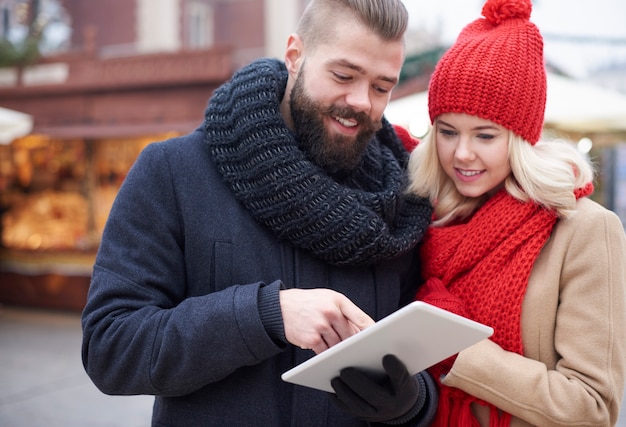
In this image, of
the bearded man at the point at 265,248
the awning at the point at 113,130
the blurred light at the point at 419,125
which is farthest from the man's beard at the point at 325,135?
the awning at the point at 113,130

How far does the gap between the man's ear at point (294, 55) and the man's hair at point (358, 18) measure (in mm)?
34

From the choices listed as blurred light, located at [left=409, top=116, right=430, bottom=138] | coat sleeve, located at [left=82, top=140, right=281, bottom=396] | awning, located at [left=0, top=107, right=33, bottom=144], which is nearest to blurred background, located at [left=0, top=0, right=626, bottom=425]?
awning, located at [left=0, top=107, right=33, bottom=144]

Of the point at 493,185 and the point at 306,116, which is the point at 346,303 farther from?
the point at 493,185

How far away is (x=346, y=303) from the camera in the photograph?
5.36 feet

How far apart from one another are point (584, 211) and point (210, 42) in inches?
418

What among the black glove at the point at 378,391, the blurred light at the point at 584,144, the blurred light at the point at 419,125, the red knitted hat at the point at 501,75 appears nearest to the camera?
the black glove at the point at 378,391

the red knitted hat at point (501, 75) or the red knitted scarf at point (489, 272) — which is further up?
the red knitted hat at point (501, 75)

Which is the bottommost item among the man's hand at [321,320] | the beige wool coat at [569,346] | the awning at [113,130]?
the awning at [113,130]

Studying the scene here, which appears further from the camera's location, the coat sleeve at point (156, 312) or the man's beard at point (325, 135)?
the man's beard at point (325, 135)

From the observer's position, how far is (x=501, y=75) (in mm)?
2143

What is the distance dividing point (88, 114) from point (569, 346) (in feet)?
28.6

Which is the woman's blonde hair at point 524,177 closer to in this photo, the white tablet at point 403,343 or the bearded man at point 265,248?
the bearded man at point 265,248

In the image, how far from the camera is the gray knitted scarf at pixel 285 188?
1.92m

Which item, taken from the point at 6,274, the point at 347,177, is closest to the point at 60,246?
the point at 6,274
